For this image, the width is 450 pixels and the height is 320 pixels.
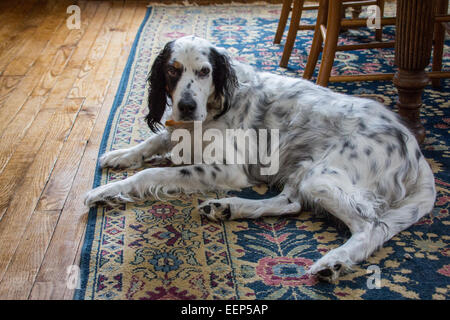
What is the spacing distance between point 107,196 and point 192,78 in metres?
0.63

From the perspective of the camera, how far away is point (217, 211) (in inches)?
83.4

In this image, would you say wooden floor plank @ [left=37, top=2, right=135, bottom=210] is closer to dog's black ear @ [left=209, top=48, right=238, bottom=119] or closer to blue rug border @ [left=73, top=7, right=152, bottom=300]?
blue rug border @ [left=73, top=7, right=152, bottom=300]

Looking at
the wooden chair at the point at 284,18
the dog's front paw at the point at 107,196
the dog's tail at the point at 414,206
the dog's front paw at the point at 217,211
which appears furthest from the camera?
the wooden chair at the point at 284,18

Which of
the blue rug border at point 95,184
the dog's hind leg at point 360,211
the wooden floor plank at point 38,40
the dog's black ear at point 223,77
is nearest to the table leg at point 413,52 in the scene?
the dog's hind leg at point 360,211

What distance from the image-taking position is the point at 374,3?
13.3 ft

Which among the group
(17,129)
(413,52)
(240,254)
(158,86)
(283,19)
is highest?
(283,19)

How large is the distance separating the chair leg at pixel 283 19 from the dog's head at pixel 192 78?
2006 millimetres

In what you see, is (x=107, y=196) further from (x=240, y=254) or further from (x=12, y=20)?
(x=12, y=20)

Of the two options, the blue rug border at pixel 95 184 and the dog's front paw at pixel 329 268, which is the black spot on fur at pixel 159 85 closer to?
the blue rug border at pixel 95 184

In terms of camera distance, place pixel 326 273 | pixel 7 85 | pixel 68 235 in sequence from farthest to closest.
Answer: pixel 7 85 < pixel 68 235 < pixel 326 273

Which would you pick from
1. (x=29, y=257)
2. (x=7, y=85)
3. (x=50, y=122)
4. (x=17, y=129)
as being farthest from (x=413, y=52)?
(x=7, y=85)

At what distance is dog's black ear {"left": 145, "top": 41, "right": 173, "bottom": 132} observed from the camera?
7.77 ft

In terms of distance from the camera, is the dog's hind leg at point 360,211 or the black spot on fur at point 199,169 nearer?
the dog's hind leg at point 360,211

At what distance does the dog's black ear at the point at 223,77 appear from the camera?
2348 millimetres
